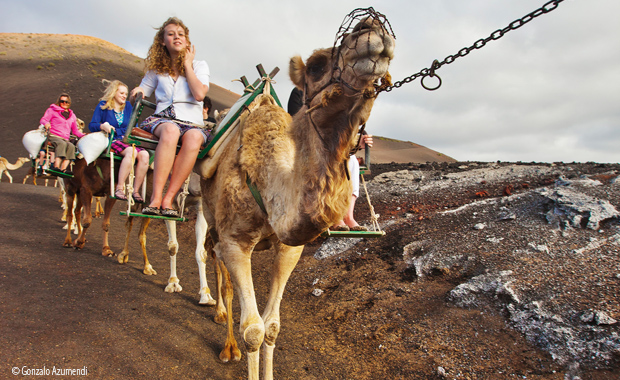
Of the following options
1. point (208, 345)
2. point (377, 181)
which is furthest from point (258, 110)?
point (377, 181)

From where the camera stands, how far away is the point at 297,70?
8.63ft

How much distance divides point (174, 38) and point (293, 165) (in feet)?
7.73

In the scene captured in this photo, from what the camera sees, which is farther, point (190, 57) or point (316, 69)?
point (190, 57)

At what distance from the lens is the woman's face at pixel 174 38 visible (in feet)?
13.4

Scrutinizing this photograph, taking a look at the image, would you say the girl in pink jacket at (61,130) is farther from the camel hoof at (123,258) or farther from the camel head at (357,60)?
the camel head at (357,60)

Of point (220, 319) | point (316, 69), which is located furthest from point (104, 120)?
point (316, 69)

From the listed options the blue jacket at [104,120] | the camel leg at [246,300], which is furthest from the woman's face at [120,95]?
the camel leg at [246,300]

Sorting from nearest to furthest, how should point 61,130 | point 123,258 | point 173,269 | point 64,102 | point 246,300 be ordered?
point 246,300
point 173,269
point 123,258
point 61,130
point 64,102

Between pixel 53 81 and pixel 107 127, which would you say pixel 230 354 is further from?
pixel 53 81

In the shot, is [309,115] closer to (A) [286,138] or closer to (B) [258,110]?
(A) [286,138]

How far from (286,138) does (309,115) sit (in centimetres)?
67

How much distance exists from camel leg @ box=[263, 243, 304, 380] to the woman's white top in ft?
6.16

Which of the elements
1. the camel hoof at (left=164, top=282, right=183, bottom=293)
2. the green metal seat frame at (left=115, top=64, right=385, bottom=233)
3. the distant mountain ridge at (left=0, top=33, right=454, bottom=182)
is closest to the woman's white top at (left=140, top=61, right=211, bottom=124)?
the green metal seat frame at (left=115, top=64, right=385, bottom=233)

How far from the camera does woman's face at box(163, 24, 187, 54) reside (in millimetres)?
4090
